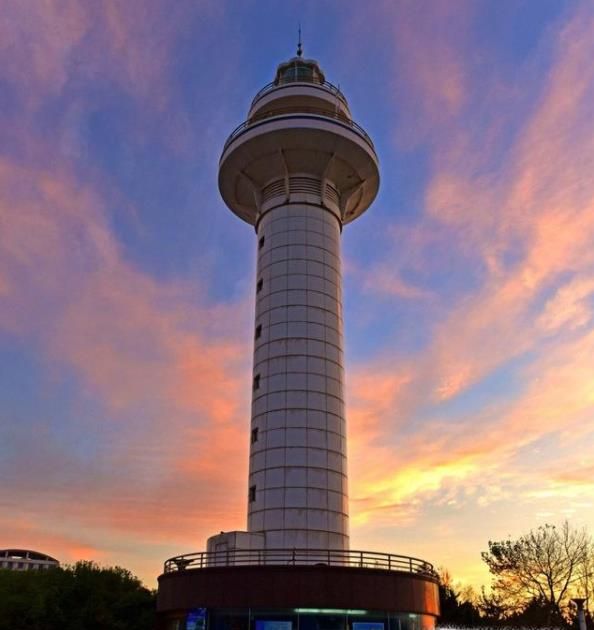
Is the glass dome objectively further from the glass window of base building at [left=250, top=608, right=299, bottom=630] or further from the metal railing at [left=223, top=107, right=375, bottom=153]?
the glass window of base building at [left=250, top=608, right=299, bottom=630]

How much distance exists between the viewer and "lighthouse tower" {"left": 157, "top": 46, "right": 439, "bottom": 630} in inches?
1254

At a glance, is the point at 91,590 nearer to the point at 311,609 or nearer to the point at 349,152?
the point at 311,609

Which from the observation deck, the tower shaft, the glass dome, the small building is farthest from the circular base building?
the small building

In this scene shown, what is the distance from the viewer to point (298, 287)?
44.4 meters

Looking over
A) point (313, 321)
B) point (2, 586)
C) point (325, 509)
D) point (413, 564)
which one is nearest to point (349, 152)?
point (313, 321)

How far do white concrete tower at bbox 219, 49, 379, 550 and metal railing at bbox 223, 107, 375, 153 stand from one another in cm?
14

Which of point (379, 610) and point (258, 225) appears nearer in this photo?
point (379, 610)

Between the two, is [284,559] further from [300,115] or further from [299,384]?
[300,115]

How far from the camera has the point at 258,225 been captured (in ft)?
162

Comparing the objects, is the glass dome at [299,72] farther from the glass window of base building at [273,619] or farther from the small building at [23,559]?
the small building at [23,559]

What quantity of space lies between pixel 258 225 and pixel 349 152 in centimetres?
885

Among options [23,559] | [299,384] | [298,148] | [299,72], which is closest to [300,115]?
[298,148]

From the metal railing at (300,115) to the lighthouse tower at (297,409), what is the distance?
16cm

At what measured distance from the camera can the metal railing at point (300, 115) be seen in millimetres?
46344
